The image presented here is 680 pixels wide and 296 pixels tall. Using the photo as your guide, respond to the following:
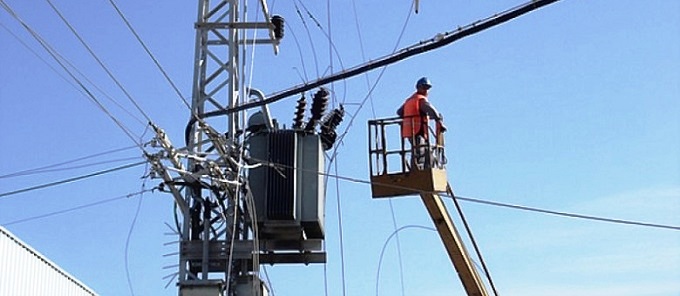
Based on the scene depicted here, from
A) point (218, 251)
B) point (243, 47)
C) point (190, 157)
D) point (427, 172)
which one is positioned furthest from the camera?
point (243, 47)

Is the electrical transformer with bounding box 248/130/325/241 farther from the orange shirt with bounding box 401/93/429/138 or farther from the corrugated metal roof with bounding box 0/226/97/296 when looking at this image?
the corrugated metal roof with bounding box 0/226/97/296

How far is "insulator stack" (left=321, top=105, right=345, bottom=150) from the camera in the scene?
58.1ft

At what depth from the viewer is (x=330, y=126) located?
17812 millimetres

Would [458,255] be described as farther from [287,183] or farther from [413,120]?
[287,183]

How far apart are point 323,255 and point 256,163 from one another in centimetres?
224

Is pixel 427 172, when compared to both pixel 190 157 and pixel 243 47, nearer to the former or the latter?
pixel 190 157

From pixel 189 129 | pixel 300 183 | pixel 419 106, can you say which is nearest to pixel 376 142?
pixel 419 106

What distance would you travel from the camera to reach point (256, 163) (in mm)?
17094

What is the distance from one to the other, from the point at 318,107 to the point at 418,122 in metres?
3.70

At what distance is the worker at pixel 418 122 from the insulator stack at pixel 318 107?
128 inches

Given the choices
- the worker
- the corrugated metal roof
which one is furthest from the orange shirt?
the corrugated metal roof

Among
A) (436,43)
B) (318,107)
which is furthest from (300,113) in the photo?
(436,43)

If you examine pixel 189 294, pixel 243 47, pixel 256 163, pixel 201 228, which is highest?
pixel 243 47

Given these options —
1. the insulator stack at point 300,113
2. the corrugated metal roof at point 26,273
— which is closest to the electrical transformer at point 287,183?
the insulator stack at point 300,113
